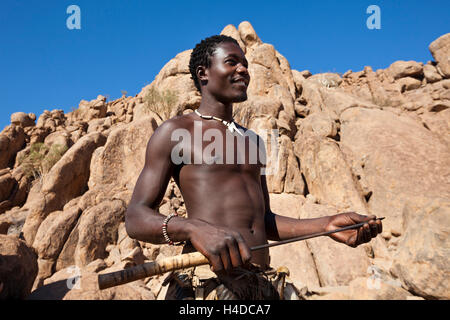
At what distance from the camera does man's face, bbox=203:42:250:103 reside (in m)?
2.08

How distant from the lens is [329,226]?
6.24ft

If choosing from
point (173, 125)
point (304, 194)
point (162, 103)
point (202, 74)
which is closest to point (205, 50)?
point (202, 74)

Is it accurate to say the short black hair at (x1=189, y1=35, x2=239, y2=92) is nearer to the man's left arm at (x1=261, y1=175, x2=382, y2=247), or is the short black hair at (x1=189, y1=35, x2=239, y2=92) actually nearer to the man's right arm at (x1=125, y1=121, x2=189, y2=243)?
the man's right arm at (x1=125, y1=121, x2=189, y2=243)

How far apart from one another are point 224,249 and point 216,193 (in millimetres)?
550

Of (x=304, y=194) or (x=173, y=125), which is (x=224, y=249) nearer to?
(x=173, y=125)

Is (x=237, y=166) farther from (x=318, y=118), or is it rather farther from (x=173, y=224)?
(x=318, y=118)

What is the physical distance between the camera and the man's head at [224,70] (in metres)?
2.08

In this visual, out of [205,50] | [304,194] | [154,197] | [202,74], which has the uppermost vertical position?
[304,194]

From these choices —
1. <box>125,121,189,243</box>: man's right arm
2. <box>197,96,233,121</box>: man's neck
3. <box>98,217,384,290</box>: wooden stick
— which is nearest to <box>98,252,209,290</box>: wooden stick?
<box>98,217,384,290</box>: wooden stick

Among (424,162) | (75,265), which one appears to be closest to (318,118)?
(424,162)

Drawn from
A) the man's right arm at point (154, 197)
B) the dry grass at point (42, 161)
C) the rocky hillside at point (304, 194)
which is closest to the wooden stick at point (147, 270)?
the man's right arm at point (154, 197)

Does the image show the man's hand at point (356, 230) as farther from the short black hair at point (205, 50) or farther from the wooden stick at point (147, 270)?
the short black hair at point (205, 50)

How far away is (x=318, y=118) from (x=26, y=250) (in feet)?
42.7

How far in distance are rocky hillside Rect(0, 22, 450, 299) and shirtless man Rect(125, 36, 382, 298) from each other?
4545mm
